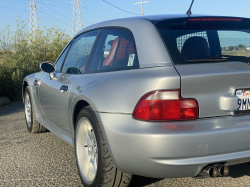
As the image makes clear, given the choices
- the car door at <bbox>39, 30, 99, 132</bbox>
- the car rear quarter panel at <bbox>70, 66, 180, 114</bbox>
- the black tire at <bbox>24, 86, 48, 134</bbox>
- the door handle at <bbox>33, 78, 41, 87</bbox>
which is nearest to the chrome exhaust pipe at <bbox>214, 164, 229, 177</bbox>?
the car rear quarter panel at <bbox>70, 66, 180, 114</bbox>

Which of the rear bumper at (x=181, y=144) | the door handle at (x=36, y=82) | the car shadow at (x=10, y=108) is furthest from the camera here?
the car shadow at (x=10, y=108)

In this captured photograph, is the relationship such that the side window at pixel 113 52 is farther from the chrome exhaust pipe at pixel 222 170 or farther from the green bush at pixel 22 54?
the green bush at pixel 22 54

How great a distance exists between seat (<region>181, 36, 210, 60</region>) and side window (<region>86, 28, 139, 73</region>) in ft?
1.34

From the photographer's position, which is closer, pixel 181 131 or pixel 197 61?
pixel 181 131

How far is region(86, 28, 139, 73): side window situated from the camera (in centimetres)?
280

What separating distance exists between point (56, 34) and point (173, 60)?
12.1m

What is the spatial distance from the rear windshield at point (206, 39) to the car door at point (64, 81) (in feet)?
3.73

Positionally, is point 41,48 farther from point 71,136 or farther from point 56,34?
point 71,136

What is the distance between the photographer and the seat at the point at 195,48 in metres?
2.59

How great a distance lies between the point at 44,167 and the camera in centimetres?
373

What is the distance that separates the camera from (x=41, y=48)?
12656mm

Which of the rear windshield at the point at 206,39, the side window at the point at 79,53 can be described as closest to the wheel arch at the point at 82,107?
the side window at the point at 79,53

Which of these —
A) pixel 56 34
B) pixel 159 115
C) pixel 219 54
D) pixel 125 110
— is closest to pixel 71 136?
pixel 125 110

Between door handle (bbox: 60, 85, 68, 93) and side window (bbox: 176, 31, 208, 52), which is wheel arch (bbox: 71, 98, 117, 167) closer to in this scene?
door handle (bbox: 60, 85, 68, 93)
